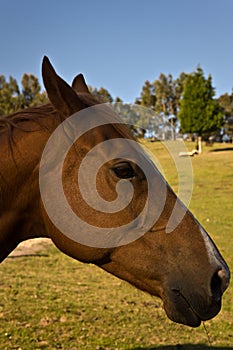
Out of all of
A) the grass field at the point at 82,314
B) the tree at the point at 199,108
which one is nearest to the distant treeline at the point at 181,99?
the tree at the point at 199,108

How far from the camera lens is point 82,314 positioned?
5195 millimetres

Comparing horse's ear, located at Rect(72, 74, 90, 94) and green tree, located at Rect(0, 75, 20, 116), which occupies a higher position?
green tree, located at Rect(0, 75, 20, 116)

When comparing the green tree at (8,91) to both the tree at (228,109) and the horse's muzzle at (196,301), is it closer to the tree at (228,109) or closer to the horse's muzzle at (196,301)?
the tree at (228,109)

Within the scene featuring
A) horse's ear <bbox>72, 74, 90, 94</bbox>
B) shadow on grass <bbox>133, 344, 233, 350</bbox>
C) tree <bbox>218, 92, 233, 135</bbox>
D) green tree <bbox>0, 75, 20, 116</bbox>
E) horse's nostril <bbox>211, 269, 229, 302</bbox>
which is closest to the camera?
horse's nostril <bbox>211, 269, 229, 302</bbox>

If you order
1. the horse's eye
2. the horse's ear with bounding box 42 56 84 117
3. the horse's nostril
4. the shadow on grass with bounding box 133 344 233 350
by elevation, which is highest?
the horse's ear with bounding box 42 56 84 117

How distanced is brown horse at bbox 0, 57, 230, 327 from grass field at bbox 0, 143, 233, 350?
1395mm

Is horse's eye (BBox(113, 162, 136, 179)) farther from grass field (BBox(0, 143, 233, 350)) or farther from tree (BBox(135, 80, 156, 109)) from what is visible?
tree (BBox(135, 80, 156, 109))

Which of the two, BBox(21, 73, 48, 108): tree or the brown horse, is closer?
the brown horse

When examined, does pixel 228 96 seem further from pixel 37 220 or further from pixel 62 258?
pixel 37 220

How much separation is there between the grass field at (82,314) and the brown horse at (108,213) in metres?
1.40

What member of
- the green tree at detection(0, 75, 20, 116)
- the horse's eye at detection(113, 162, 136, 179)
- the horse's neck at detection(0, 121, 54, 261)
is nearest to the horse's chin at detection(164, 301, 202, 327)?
the horse's eye at detection(113, 162, 136, 179)

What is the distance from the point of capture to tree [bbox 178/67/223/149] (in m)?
38.0

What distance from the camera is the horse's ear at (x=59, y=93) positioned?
175 centimetres

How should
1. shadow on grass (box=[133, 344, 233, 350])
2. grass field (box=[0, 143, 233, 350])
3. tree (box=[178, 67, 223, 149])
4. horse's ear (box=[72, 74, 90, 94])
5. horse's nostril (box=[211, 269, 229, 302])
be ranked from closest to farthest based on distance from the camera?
horse's nostril (box=[211, 269, 229, 302]) → horse's ear (box=[72, 74, 90, 94]) → shadow on grass (box=[133, 344, 233, 350]) → grass field (box=[0, 143, 233, 350]) → tree (box=[178, 67, 223, 149])
